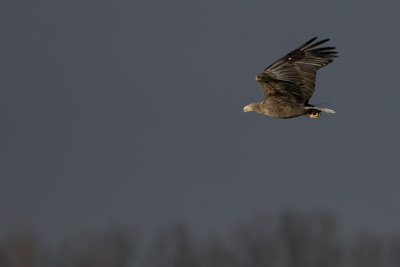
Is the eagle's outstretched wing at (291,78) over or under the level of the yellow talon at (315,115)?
over

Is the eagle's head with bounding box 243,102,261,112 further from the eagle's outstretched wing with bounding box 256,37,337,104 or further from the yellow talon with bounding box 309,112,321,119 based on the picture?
the yellow talon with bounding box 309,112,321,119

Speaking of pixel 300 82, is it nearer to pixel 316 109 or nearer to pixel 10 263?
pixel 316 109

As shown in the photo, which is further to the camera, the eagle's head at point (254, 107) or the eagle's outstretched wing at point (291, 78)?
the eagle's head at point (254, 107)

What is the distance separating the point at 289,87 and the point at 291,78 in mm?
177

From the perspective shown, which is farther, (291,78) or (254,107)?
(254,107)

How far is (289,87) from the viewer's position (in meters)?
20.9

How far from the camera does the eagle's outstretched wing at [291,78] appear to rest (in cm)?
2070

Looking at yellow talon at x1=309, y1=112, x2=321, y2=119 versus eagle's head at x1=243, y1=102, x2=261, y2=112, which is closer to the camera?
yellow talon at x1=309, y1=112, x2=321, y2=119

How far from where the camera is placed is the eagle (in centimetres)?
2072

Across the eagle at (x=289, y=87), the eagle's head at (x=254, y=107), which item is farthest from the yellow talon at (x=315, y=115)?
the eagle's head at (x=254, y=107)

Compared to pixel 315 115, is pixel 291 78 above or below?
above

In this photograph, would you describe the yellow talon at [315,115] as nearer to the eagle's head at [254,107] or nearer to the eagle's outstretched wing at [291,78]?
the eagle's outstretched wing at [291,78]

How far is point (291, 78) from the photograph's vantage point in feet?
68.3

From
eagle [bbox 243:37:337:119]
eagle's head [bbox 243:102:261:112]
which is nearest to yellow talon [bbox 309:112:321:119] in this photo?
eagle [bbox 243:37:337:119]
